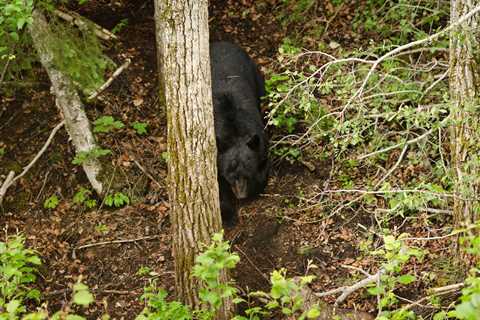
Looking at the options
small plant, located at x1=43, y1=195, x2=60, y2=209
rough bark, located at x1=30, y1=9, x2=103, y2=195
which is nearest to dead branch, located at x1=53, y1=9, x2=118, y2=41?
rough bark, located at x1=30, y1=9, x2=103, y2=195

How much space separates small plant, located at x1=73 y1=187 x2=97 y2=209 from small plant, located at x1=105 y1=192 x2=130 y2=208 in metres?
0.20

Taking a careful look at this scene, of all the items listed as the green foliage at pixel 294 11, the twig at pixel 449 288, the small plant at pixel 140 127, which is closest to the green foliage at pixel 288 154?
the small plant at pixel 140 127

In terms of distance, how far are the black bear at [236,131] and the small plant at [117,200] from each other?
1.26m

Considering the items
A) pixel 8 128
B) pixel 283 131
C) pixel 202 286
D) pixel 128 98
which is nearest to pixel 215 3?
pixel 128 98

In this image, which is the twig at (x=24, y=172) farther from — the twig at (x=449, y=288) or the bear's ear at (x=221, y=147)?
the twig at (x=449, y=288)

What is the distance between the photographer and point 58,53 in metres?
6.89

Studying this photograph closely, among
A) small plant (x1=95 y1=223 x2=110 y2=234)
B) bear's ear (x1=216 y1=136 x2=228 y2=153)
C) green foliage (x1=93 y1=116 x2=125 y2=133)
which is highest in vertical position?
green foliage (x1=93 y1=116 x2=125 y2=133)

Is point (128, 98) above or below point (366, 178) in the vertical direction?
above

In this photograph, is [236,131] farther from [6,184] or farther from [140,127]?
[6,184]

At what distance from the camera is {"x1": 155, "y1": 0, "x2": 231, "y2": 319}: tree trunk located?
467 cm

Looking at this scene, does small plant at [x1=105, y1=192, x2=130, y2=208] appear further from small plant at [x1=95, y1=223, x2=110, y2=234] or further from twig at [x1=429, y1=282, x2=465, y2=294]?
twig at [x1=429, y1=282, x2=465, y2=294]

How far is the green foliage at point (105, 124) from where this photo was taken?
25.0ft

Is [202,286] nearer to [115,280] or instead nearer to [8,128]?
Answer: [115,280]

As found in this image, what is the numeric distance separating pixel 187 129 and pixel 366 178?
2.70 meters
